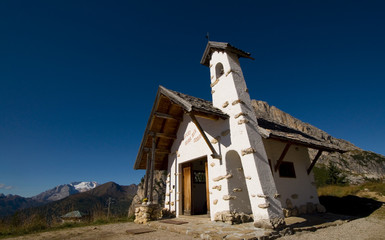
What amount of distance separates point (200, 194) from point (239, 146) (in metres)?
5.12

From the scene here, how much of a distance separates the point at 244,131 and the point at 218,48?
14.6 ft

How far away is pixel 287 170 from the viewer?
25.0 feet

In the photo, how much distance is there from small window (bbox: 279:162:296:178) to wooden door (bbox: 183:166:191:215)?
13.1 feet

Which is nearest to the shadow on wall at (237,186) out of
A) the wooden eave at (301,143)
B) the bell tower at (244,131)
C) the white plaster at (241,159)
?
the white plaster at (241,159)

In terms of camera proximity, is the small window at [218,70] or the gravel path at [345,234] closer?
the gravel path at [345,234]

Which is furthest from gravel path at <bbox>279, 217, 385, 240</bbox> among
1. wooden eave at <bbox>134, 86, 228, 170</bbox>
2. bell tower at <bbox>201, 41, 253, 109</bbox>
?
wooden eave at <bbox>134, 86, 228, 170</bbox>

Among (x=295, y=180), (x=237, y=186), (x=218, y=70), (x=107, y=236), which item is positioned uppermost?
(x=218, y=70)

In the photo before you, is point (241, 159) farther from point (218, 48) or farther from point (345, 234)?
point (218, 48)

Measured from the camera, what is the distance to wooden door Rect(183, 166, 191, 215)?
8406mm

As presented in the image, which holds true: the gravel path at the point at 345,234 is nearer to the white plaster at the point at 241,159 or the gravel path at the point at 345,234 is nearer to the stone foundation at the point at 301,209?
the white plaster at the point at 241,159

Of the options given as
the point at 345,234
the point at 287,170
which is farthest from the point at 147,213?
the point at 345,234

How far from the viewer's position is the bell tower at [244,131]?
4918 millimetres

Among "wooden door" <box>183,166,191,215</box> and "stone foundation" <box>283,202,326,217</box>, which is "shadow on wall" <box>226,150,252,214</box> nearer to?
"stone foundation" <box>283,202,326,217</box>

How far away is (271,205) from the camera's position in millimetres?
4891
